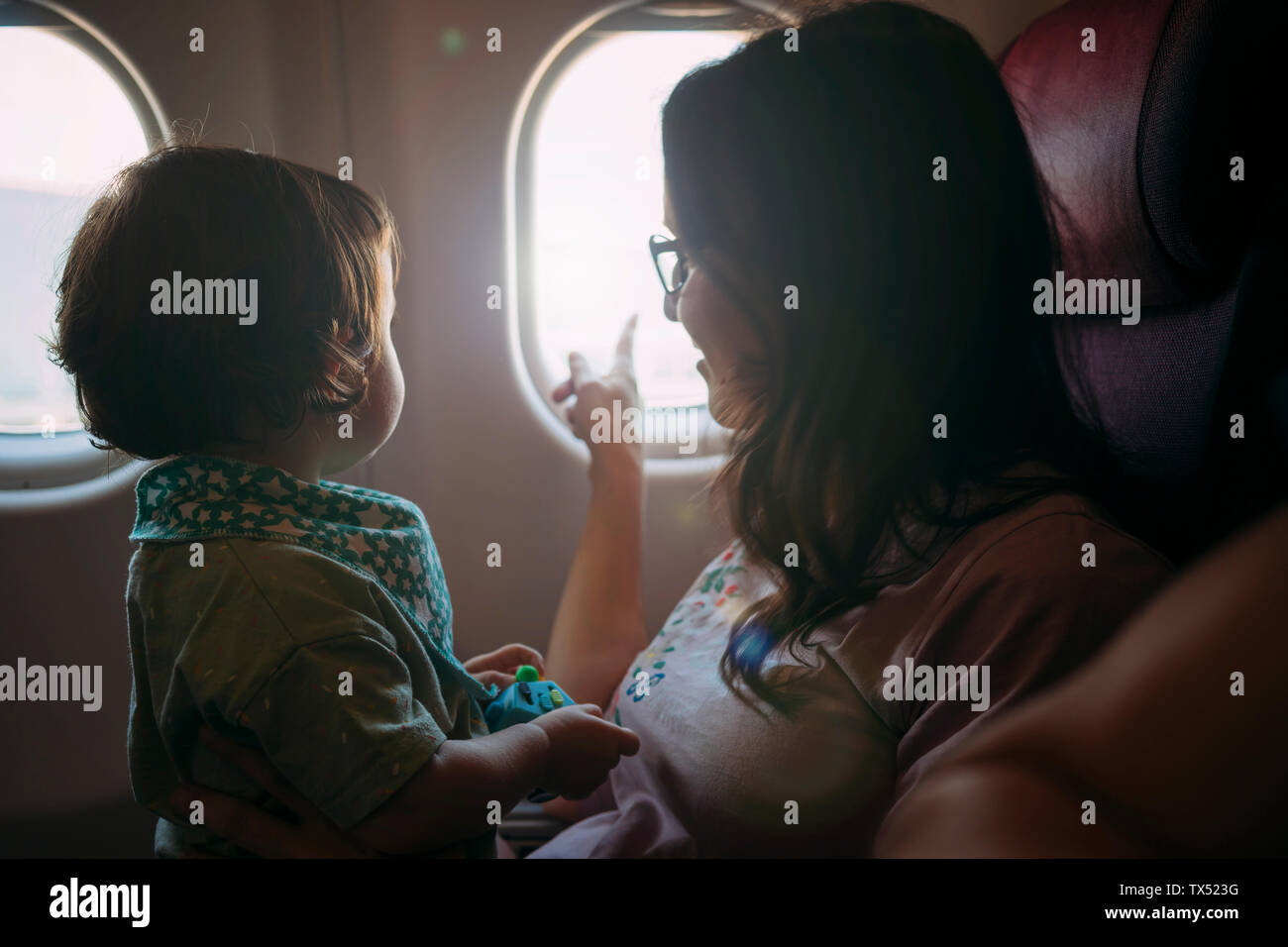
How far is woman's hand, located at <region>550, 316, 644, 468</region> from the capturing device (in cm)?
129

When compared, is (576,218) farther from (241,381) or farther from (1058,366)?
(1058,366)

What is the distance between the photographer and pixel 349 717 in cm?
64

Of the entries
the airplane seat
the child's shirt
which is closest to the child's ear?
the child's shirt

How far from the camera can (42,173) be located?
46.1 inches

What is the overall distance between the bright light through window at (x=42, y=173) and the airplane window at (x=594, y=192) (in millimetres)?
625

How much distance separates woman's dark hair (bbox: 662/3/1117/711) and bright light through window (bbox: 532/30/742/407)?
0.49 m

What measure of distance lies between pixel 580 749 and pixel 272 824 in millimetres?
303

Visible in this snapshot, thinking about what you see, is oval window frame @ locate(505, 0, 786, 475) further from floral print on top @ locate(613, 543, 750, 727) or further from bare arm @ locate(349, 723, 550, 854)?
bare arm @ locate(349, 723, 550, 854)

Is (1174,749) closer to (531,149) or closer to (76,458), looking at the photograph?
(531,149)

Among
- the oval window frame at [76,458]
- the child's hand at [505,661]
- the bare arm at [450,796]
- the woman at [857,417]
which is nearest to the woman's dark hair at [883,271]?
the woman at [857,417]

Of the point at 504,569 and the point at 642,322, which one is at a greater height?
the point at 642,322

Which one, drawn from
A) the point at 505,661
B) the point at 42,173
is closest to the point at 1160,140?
the point at 505,661
